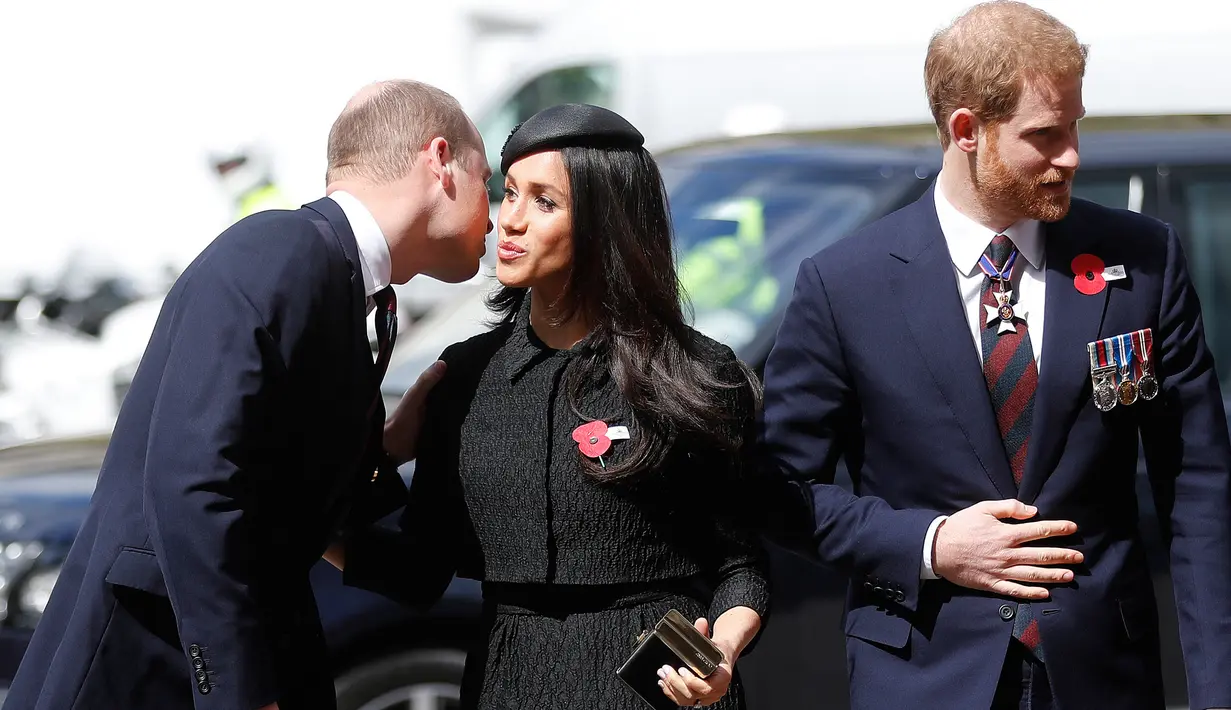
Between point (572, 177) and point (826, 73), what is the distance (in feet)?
25.2

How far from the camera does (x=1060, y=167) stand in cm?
286

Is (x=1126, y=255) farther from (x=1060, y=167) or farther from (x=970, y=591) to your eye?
(x=970, y=591)

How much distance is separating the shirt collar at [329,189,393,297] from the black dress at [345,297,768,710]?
0.32m

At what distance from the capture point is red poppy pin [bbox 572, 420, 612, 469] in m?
2.84

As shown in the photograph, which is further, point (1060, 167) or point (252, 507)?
point (1060, 167)

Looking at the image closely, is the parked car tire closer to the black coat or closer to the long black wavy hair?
the black coat

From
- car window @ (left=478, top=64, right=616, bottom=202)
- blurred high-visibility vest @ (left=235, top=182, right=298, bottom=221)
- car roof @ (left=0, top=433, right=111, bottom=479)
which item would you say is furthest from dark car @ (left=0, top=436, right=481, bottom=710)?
blurred high-visibility vest @ (left=235, top=182, right=298, bottom=221)

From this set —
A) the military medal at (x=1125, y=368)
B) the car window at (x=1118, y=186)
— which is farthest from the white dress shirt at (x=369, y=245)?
the car window at (x=1118, y=186)

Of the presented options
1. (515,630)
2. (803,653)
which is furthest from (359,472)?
(803,653)

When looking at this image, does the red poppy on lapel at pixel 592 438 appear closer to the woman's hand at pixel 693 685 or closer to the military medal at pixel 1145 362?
the woman's hand at pixel 693 685

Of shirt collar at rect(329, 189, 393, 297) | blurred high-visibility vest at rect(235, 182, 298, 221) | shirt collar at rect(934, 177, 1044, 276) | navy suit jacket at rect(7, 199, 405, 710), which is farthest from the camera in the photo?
blurred high-visibility vest at rect(235, 182, 298, 221)

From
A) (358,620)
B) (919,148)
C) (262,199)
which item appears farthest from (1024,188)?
(262,199)

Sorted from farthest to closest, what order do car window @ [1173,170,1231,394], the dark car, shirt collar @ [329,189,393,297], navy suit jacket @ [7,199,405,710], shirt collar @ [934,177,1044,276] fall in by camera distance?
1. car window @ [1173,170,1231,394]
2. the dark car
3. shirt collar @ [934,177,1044,276]
4. shirt collar @ [329,189,393,297]
5. navy suit jacket @ [7,199,405,710]

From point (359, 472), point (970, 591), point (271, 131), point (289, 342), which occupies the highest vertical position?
point (289, 342)
